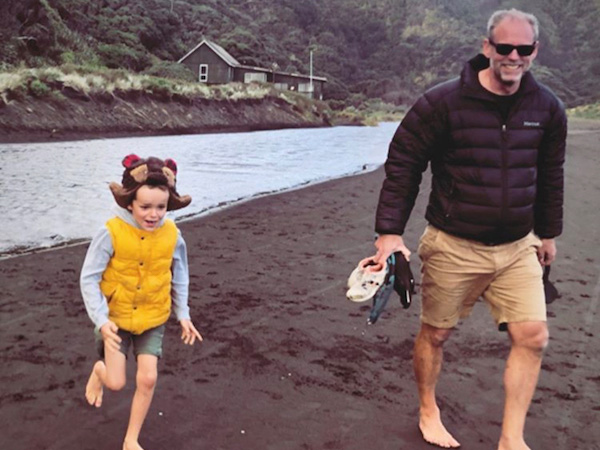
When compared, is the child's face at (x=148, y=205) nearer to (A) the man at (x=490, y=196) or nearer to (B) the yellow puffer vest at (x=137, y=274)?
(B) the yellow puffer vest at (x=137, y=274)

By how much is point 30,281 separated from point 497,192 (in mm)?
4463

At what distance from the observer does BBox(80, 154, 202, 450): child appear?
9.63 feet

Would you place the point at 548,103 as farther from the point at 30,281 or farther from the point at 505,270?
the point at 30,281

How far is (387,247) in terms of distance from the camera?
3273 mm

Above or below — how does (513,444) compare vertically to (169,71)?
above

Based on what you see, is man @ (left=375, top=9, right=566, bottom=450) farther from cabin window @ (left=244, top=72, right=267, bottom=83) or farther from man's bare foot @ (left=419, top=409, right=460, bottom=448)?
cabin window @ (left=244, top=72, right=267, bottom=83)

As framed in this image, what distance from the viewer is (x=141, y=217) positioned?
2953mm

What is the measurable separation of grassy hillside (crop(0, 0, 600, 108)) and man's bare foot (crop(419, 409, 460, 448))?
3243cm

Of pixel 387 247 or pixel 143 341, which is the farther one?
pixel 387 247

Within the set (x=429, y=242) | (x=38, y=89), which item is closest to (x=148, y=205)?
(x=429, y=242)

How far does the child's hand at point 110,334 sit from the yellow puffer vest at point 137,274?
14 cm

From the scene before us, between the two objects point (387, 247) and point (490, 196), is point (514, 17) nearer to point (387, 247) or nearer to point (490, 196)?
point (490, 196)

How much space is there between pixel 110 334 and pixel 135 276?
0.29 m

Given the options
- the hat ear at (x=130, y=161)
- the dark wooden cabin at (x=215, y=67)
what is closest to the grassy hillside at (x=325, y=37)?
the dark wooden cabin at (x=215, y=67)
